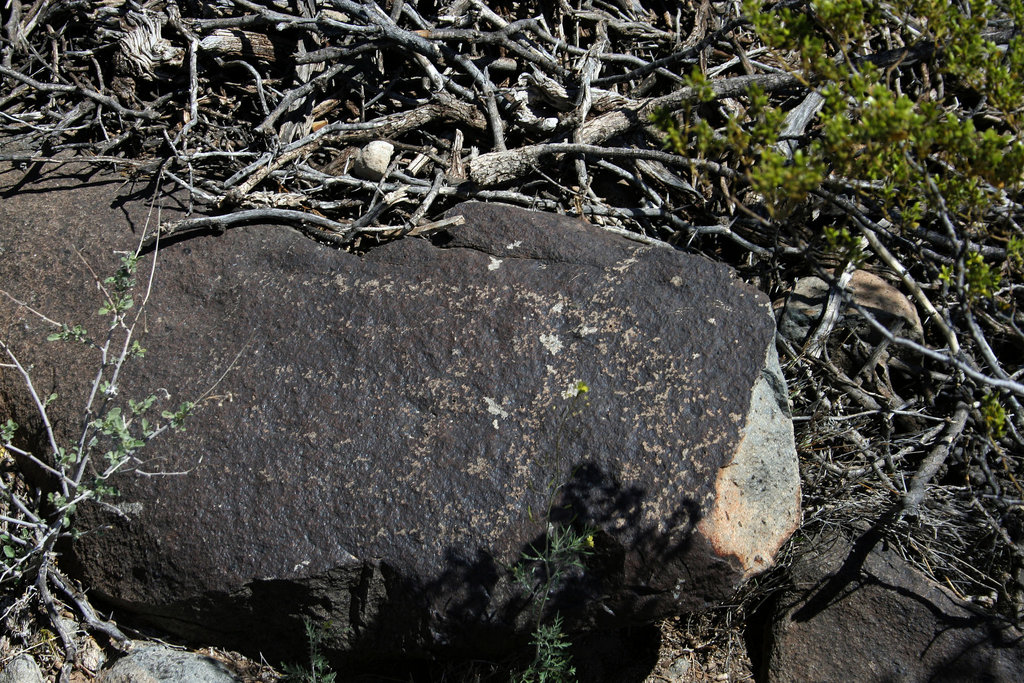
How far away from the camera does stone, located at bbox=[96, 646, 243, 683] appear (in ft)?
8.40

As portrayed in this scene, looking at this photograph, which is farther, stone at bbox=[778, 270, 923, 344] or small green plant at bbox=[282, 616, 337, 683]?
stone at bbox=[778, 270, 923, 344]

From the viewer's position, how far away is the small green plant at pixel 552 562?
7.57ft

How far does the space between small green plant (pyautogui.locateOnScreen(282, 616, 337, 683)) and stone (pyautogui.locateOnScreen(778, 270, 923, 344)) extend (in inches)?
78.9

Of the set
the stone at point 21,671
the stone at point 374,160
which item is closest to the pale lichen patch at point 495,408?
the stone at point 374,160

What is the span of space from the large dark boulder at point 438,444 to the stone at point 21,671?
30cm

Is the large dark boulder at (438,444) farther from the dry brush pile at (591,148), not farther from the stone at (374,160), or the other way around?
the stone at (374,160)

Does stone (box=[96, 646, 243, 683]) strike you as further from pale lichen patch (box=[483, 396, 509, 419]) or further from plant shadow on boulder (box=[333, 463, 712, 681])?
pale lichen patch (box=[483, 396, 509, 419])

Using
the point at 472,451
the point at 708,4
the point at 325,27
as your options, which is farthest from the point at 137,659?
the point at 708,4

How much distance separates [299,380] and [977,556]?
2508mm

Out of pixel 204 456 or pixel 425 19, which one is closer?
pixel 204 456

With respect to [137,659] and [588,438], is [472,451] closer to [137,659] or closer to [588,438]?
[588,438]

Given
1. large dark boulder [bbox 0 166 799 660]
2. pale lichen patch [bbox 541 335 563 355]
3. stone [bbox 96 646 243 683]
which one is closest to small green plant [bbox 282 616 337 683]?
large dark boulder [bbox 0 166 799 660]

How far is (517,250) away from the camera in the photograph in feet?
9.41

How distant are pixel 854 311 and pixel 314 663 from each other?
2341mm
